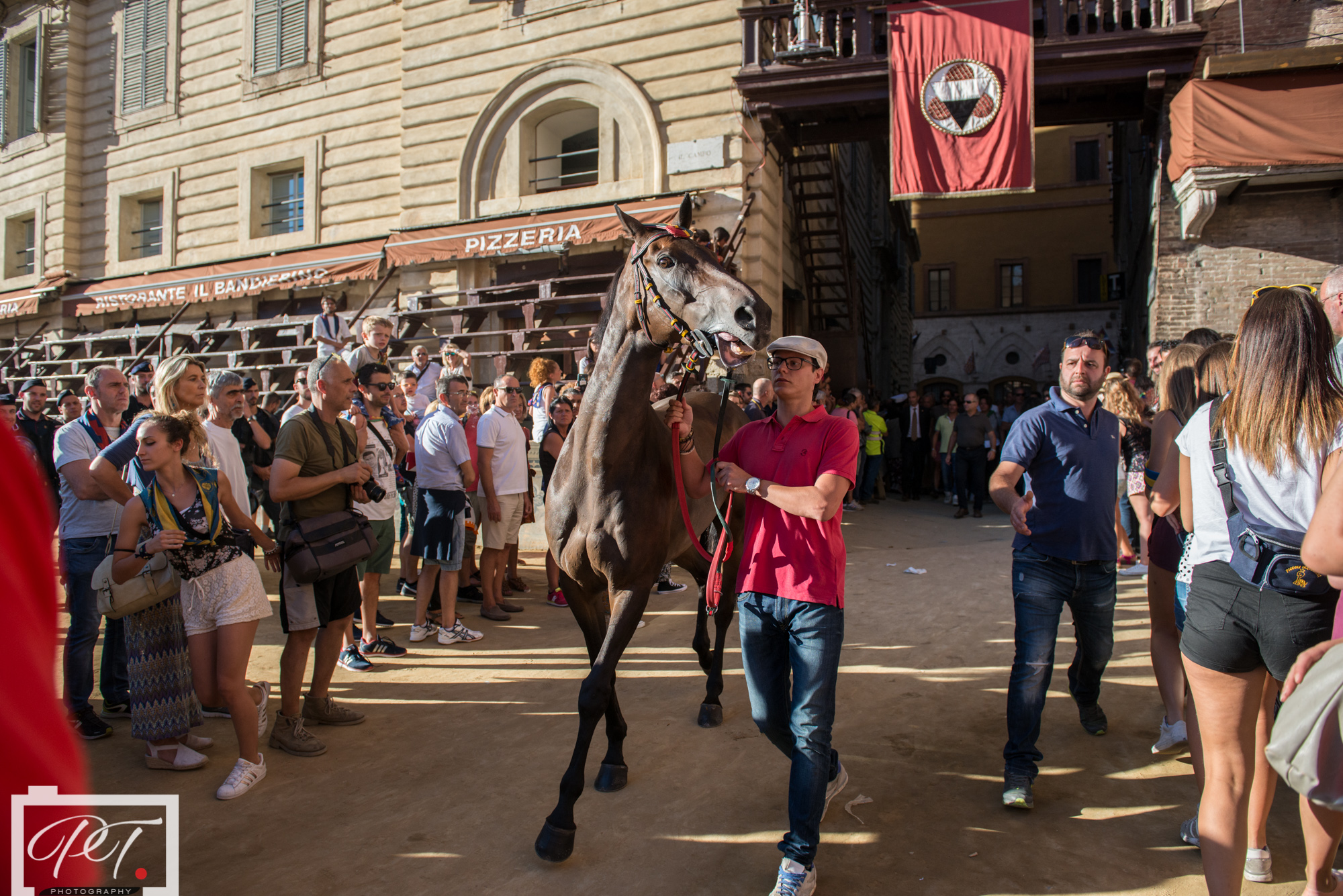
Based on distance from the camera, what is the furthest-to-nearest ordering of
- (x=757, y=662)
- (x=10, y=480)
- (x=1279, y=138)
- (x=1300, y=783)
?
(x=1279, y=138) → (x=757, y=662) → (x=1300, y=783) → (x=10, y=480)

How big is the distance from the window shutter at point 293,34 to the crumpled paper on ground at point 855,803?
1963 cm

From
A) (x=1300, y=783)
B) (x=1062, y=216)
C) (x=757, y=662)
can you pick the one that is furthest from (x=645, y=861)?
(x=1062, y=216)

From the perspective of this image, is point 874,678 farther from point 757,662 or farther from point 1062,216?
point 1062,216

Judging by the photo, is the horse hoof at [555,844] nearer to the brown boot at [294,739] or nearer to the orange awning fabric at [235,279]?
the brown boot at [294,739]

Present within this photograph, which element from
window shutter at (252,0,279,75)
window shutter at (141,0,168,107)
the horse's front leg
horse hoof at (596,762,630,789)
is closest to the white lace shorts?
the horse's front leg

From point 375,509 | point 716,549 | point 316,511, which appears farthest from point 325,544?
point 716,549

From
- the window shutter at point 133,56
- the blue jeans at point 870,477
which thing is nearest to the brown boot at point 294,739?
the blue jeans at point 870,477

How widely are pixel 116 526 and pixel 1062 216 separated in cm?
3518

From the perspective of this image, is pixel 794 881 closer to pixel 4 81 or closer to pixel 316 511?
pixel 316 511

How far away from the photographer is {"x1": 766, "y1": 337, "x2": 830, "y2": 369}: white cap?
2938 mm

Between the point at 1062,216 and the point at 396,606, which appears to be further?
the point at 1062,216

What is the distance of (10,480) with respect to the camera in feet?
2.81

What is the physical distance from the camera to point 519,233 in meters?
14.1

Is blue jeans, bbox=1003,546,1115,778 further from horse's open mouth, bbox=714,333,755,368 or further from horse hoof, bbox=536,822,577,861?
horse hoof, bbox=536,822,577,861
